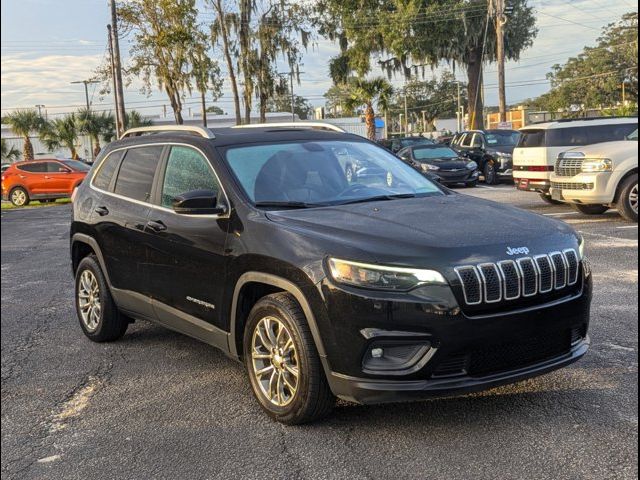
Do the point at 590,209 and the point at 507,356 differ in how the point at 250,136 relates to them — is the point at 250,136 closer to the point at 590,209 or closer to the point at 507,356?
the point at 507,356

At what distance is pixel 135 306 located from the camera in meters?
5.25

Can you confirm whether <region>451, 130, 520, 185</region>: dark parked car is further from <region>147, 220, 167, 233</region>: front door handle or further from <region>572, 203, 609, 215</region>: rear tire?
<region>147, 220, 167, 233</region>: front door handle

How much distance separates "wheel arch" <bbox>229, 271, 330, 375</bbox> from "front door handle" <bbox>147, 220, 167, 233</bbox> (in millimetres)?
941

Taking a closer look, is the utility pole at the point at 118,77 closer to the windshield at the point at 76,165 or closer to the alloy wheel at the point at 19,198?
the windshield at the point at 76,165

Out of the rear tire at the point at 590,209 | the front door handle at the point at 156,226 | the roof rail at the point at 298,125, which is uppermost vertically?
the roof rail at the point at 298,125

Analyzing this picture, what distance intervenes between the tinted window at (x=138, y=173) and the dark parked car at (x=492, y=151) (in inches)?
664

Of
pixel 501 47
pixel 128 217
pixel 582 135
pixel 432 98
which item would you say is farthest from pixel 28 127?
pixel 432 98

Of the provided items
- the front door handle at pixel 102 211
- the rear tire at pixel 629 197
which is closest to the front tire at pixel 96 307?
the front door handle at pixel 102 211

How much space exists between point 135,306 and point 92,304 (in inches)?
31.2

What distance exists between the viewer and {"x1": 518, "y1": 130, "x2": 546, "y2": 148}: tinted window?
1423 centimetres

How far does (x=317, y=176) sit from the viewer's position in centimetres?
477

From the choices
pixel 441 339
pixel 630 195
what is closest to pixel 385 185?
pixel 441 339

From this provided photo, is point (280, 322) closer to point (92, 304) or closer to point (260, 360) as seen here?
point (260, 360)

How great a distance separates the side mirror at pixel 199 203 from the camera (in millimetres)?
4270
